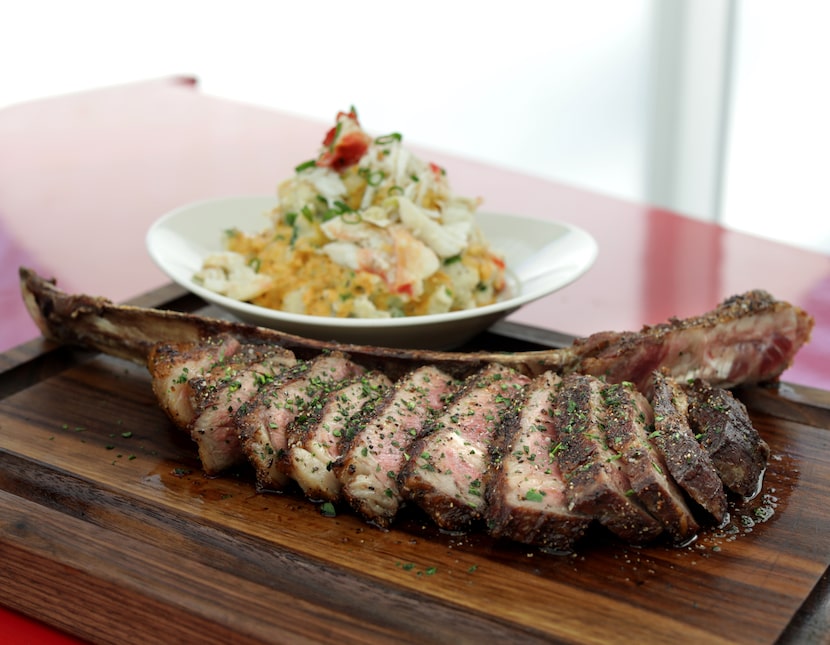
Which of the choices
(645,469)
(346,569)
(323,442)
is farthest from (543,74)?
(346,569)

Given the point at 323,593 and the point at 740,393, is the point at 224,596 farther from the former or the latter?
the point at 740,393

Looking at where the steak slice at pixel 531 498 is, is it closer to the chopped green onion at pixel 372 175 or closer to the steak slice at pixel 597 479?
the steak slice at pixel 597 479

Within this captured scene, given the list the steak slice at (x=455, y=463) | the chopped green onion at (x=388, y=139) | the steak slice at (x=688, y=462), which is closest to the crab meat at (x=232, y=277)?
the chopped green onion at (x=388, y=139)

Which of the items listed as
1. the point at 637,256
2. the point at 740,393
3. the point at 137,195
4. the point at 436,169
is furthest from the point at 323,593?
the point at 137,195

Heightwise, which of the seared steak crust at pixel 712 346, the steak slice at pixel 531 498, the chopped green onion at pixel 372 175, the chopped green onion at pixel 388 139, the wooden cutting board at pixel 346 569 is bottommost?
the wooden cutting board at pixel 346 569

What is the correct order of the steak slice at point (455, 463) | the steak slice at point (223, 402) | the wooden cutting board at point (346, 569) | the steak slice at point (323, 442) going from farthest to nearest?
the steak slice at point (223, 402) < the steak slice at point (323, 442) < the steak slice at point (455, 463) < the wooden cutting board at point (346, 569)

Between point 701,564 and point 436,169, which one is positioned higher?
point 436,169

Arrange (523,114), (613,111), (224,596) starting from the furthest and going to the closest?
(523,114) → (613,111) → (224,596)
